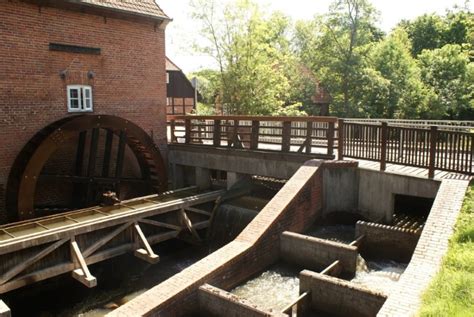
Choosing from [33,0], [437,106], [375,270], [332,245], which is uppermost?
[33,0]

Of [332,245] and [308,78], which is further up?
[308,78]

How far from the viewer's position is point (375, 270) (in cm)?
711

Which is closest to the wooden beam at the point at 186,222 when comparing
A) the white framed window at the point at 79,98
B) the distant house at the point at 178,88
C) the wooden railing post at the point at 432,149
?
the white framed window at the point at 79,98

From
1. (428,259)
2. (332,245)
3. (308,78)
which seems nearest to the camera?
(428,259)

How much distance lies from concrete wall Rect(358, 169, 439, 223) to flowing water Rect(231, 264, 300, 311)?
8.64 ft

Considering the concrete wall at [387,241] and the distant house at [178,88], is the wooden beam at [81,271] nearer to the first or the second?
the concrete wall at [387,241]

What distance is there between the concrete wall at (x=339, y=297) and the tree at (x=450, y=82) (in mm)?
19147

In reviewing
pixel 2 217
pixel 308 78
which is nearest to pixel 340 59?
pixel 308 78

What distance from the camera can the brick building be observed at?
952 centimetres

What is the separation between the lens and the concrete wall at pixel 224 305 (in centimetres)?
515

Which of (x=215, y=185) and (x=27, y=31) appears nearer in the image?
(x=27, y=31)

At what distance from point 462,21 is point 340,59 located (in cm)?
1708

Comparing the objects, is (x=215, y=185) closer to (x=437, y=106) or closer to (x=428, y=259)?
(x=428, y=259)

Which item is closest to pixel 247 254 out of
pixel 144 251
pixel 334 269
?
pixel 334 269
